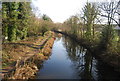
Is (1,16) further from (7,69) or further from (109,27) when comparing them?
(109,27)

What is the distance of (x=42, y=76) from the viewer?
1145cm

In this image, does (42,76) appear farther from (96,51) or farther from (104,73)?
(96,51)

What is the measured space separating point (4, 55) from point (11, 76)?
5376 millimetres

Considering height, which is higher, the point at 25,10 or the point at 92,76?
the point at 25,10

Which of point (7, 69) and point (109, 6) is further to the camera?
point (109, 6)

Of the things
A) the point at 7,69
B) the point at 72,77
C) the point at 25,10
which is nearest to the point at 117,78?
the point at 72,77

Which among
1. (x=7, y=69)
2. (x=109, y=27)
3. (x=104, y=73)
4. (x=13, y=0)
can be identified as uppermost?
(x=13, y=0)

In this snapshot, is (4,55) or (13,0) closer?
(4,55)

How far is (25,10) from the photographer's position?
27.9m

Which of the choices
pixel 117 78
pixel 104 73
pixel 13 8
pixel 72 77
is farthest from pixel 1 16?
pixel 117 78

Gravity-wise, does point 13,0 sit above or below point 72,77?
above

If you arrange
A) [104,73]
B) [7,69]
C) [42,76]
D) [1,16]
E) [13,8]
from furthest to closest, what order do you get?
[13,8] < [1,16] < [104,73] < [42,76] < [7,69]

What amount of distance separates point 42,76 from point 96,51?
11431 millimetres

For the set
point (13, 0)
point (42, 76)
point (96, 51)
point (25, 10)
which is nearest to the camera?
point (42, 76)
